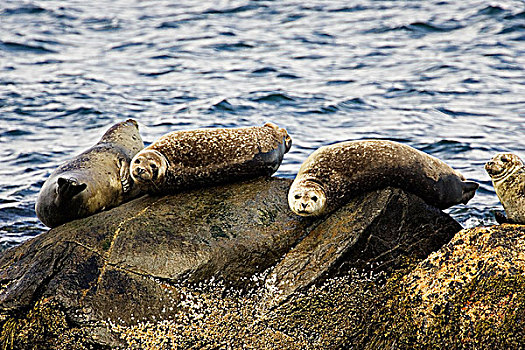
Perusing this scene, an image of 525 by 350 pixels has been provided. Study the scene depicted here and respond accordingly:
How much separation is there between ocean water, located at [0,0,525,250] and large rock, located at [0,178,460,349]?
7.86 feet

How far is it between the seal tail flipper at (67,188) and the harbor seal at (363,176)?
150 centimetres

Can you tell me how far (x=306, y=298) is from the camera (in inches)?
168

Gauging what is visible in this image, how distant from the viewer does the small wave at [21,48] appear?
15.3m

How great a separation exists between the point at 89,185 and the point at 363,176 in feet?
6.50

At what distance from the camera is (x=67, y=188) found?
15.9ft

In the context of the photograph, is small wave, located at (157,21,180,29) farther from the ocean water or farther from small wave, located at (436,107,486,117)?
small wave, located at (436,107,486,117)

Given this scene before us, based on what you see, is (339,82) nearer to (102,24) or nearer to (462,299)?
(102,24)

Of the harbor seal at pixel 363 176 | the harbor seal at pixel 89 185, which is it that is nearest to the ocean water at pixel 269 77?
the harbor seal at pixel 89 185

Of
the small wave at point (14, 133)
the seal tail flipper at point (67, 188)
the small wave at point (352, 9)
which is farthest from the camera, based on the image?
the small wave at point (352, 9)

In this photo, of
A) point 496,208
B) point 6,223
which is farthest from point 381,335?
point 6,223

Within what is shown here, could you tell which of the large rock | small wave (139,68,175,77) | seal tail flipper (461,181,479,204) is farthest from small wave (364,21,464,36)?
the large rock

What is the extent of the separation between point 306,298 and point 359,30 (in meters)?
13.0

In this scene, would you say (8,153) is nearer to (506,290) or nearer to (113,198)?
(113,198)

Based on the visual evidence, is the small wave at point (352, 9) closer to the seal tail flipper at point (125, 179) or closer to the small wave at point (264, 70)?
the small wave at point (264, 70)
